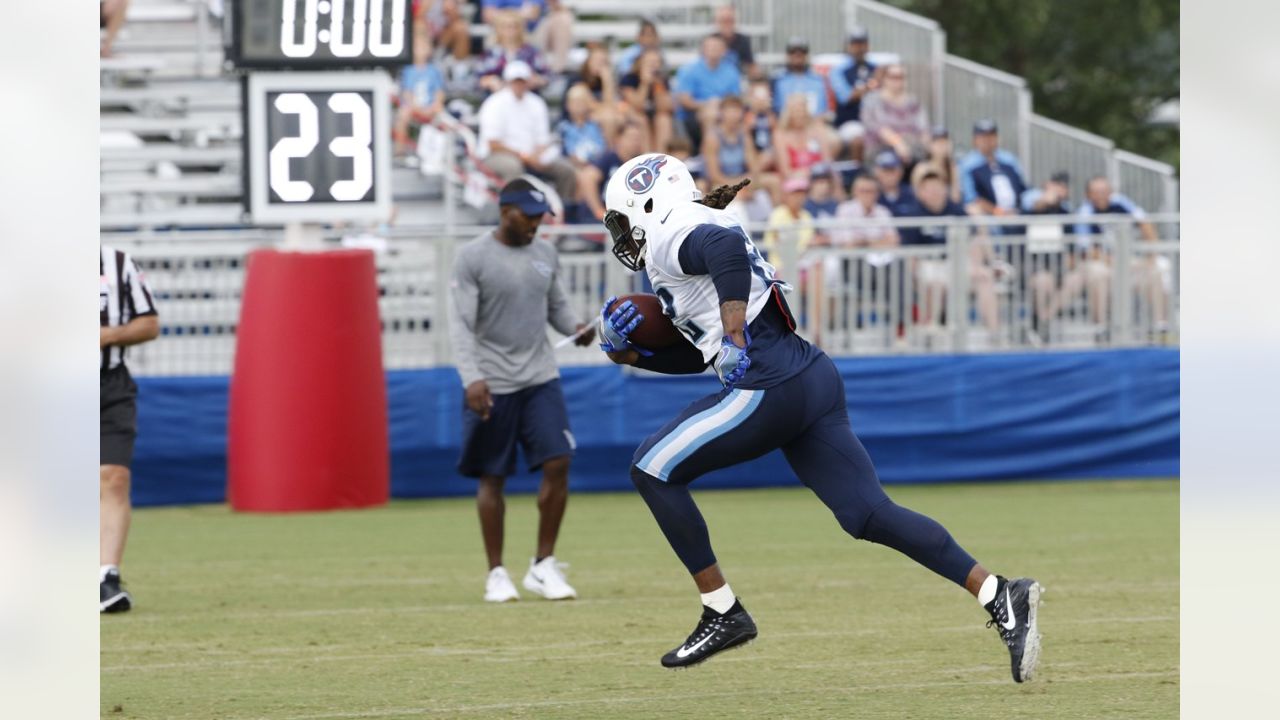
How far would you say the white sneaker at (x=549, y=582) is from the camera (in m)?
9.61

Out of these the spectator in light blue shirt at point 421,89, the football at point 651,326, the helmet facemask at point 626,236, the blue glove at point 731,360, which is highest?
the spectator in light blue shirt at point 421,89

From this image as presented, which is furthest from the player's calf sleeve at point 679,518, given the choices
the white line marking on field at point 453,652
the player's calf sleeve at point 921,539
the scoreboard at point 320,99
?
the scoreboard at point 320,99

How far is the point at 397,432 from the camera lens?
15.1 meters

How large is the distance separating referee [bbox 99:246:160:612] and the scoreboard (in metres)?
3.42

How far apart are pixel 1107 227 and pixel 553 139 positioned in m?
5.39

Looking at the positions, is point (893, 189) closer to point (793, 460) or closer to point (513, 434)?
point (513, 434)

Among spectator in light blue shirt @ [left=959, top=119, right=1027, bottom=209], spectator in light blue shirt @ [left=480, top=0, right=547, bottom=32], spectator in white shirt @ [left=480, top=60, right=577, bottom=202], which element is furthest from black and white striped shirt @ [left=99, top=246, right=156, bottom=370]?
spectator in light blue shirt @ [left=480, top=0, right=547, bottom=32]

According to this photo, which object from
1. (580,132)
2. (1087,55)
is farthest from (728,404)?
(1087,55)

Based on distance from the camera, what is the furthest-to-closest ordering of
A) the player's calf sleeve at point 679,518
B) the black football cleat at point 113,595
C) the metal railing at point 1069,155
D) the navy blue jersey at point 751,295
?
the metal railing at point 1069,155, the black football cleat at point 113,595, the player's calf sleeve at point 679,518, the navy blue jersey at point 751,295

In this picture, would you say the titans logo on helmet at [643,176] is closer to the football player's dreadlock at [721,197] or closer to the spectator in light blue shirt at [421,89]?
the football player's dreadlock at [721,197]

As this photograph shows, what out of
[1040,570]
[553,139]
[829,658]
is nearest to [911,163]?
[553,139]

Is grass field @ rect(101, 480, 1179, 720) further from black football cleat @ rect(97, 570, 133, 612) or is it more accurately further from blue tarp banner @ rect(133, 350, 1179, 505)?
blue tarp banner @ rect(133, 350, 1179, 505)

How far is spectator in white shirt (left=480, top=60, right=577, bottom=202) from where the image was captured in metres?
18.1
